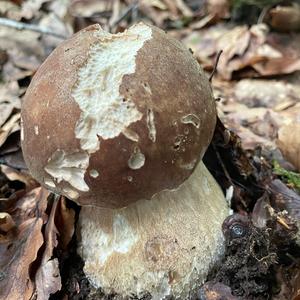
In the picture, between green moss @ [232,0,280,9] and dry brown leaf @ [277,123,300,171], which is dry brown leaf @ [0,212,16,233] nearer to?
dry brown leaf @ [277,123,300,171]

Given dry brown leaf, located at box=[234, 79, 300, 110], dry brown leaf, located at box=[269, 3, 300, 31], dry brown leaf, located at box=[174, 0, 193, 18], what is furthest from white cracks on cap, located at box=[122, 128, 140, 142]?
dry brown leaf, located at box=[174, 0, 193, 18]

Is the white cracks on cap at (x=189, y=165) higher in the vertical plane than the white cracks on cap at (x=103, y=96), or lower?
lower

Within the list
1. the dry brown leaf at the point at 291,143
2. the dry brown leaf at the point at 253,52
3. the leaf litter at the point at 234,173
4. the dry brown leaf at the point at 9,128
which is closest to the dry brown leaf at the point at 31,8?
the leaf litter at the point at 234,173

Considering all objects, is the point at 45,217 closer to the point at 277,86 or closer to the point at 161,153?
the point at 161,153

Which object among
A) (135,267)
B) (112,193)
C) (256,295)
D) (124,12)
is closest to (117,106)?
(112,193)

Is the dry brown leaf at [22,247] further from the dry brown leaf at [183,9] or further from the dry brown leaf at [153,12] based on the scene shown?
the dry brown leaf at [183,9]

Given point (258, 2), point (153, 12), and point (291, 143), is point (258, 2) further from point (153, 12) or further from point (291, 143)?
point (291, 143)
